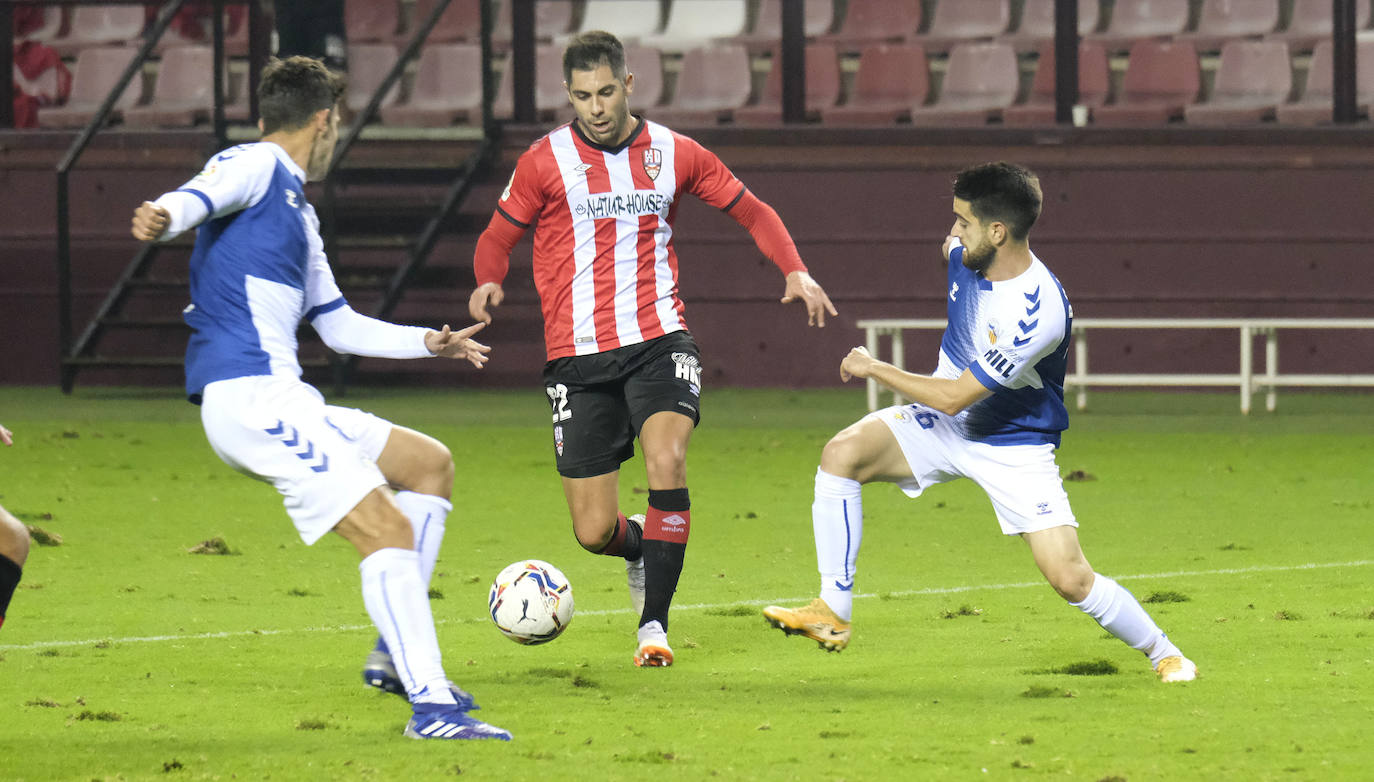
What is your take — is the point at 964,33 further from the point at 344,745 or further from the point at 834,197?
the point at 344,745

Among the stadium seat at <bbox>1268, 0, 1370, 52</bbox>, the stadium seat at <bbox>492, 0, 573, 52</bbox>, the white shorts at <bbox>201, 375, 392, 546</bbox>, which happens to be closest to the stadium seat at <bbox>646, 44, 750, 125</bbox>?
the stadium seat at <bbox>492, 0, 573, 52</bbox>

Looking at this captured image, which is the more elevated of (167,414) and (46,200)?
(46,200)

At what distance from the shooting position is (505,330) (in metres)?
17.3

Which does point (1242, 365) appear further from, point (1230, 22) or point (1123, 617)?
point (1123, 617)

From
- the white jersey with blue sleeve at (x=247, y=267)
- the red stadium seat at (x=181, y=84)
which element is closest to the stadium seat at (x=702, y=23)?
the red stadium seat at (x=181, y=84)

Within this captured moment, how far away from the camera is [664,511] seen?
20.5ft

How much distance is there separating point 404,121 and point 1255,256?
25.7 feet

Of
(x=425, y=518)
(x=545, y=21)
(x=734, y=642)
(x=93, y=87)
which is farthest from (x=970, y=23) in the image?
(x=425, y=518)

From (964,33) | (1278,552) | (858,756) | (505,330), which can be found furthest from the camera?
(964,33)

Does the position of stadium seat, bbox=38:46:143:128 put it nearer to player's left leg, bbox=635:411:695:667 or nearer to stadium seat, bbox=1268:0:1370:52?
stadium seat, bbox=1268:0:1370:52

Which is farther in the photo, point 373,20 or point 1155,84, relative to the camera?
point 373,20

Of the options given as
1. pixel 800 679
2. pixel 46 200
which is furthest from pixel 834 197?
pixel 800 679

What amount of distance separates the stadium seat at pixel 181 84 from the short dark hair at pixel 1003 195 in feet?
47.4

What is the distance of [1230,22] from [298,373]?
47.4 ft
